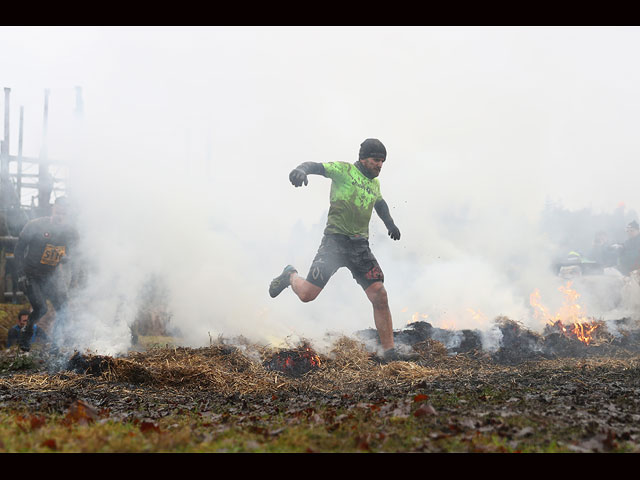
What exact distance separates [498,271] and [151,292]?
11514 millimetres

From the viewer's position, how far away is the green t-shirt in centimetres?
708

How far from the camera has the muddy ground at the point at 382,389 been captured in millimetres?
3350

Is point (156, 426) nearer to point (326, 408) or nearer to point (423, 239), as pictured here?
point (326, 408)

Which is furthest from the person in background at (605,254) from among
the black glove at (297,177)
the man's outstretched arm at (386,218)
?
the black glove at (297,177)

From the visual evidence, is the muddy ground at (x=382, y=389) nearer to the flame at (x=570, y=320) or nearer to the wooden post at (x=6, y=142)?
the flame at (x=570, y=320)

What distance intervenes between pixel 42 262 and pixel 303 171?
524cm

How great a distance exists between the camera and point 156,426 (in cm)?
347

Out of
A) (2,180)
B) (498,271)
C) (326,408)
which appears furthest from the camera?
(498,271)

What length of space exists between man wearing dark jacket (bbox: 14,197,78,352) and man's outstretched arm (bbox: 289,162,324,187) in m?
4.99

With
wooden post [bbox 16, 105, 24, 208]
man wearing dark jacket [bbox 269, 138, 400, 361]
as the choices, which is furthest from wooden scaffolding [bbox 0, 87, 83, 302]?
man wearing dark jacket [bbox 269, 138, 400, 361]

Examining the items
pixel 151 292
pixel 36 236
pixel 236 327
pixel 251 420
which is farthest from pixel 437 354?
pixel 36 236

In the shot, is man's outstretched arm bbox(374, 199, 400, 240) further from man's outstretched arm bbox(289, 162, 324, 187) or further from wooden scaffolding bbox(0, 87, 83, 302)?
wooden scaffolding bbox(0, 87, 83, 302)

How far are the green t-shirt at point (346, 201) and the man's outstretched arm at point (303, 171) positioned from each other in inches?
5.2

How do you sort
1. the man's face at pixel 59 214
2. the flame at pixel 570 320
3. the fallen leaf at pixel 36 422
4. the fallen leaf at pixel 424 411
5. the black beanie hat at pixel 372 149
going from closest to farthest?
the fallen leaf at pixel 36 422 < the fallen leaf at pixel 424 411 < the black beanie hat at pixel 372 149 < the flame at pixel 570 320 < the man's face at pixel 59 214
